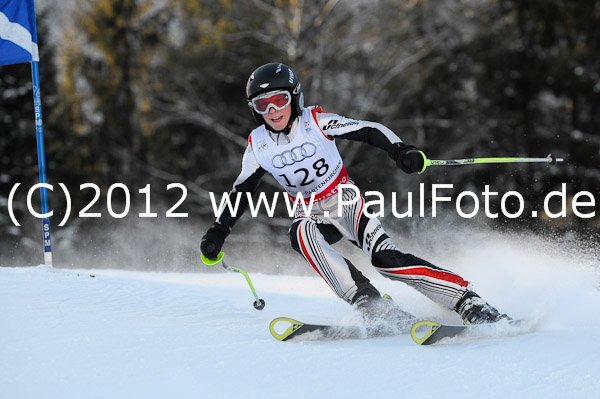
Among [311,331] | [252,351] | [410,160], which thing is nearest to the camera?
[252,351]

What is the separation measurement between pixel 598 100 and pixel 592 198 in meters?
2.54

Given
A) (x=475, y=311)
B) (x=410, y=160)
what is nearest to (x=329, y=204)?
(x=410, y=160)

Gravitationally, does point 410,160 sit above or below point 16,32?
below

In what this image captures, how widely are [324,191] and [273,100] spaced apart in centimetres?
64

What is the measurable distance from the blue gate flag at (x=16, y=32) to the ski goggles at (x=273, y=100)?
301 cm

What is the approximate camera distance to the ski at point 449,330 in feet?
9.71

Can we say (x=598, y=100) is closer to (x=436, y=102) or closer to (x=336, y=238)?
(x=436, y=102)

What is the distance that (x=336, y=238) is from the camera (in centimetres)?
384

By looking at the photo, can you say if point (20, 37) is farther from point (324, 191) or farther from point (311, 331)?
point (311, 331)

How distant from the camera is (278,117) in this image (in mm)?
3631

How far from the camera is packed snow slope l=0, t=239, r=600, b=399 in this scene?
7.92 ft

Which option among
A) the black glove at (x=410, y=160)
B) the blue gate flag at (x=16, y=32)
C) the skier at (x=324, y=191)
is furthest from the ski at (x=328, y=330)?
the blue gate flag at (x=16, y=32)

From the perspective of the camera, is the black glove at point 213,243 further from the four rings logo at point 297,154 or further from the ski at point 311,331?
Answer: the ski at point 311,331

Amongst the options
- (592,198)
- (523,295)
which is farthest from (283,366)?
(592,198)
